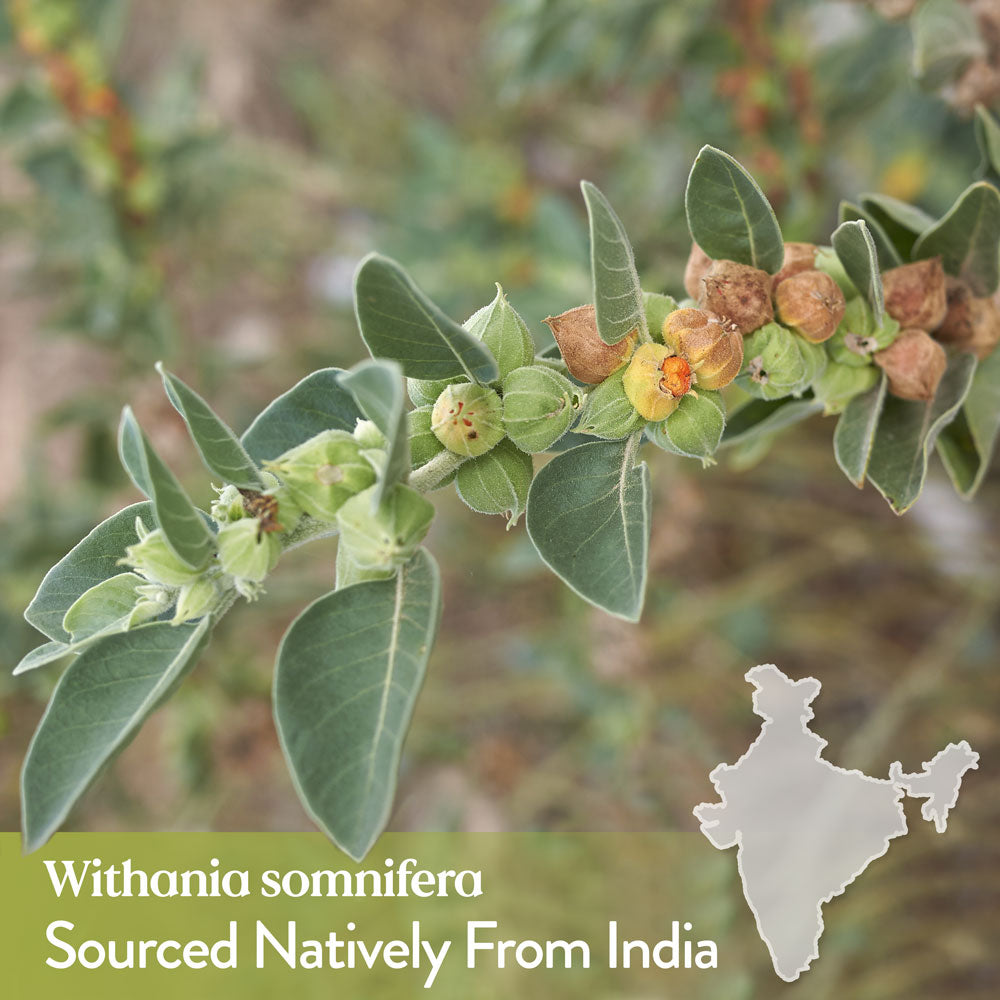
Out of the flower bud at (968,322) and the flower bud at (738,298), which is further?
the flower bud at (968,322)

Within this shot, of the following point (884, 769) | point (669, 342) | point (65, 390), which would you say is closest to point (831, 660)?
point (884, 769)

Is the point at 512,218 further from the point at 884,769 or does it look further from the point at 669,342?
the point at 669,342

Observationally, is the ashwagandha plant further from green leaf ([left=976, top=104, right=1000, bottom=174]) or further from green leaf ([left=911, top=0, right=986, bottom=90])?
green leaf ([left=911, top=0, right=986, bottom=90])

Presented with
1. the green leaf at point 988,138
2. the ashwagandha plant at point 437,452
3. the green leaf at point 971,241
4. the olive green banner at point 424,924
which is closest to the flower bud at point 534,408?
the ashwagandha plant at point 437,452

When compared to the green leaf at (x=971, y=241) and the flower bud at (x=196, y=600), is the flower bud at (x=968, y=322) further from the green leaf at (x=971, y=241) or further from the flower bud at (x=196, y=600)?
the flower bud at (x=196, y=600)

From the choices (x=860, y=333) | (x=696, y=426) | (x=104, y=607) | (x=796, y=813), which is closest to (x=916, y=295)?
(x=860, y=333)

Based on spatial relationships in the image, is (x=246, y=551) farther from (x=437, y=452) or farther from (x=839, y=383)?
(x=839, y=383)
